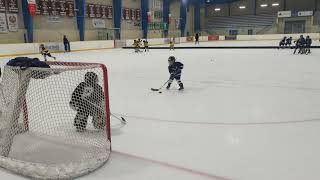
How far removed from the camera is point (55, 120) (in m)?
3.20

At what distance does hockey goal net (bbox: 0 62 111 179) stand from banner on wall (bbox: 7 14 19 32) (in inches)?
607

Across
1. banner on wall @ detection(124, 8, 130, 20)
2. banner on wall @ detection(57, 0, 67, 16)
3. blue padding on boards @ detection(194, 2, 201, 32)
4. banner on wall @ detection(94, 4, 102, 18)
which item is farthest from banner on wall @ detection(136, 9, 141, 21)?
blue padding on boards @ detection(194, 2, 201, 32)

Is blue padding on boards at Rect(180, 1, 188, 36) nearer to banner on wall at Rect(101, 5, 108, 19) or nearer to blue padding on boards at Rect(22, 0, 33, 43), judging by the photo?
banner on wall at Rect(101, 5, 108, 19)

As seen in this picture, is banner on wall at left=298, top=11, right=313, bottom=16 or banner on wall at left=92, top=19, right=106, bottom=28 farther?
banner on wall at left=298, top=11, right=313, bottom=16

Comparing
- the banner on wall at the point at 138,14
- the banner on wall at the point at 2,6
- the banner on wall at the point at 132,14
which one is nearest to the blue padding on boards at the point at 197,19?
the banner on wall at the point at 138,14

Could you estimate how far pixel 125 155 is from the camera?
8.64 feet

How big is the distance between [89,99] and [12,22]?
643 inches

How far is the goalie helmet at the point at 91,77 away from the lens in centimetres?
284

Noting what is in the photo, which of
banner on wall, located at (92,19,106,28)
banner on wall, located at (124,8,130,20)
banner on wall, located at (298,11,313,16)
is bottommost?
banner on wall, located at (92,19,106,28)

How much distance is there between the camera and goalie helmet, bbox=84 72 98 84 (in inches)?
112

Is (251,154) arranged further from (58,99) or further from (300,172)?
(58,99)

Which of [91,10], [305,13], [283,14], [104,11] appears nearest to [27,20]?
[91,10]

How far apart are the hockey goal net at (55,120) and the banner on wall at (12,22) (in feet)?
50.6

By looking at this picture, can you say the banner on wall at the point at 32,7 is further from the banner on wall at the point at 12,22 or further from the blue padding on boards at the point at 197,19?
the blue padding on boards at the point at 197,19
